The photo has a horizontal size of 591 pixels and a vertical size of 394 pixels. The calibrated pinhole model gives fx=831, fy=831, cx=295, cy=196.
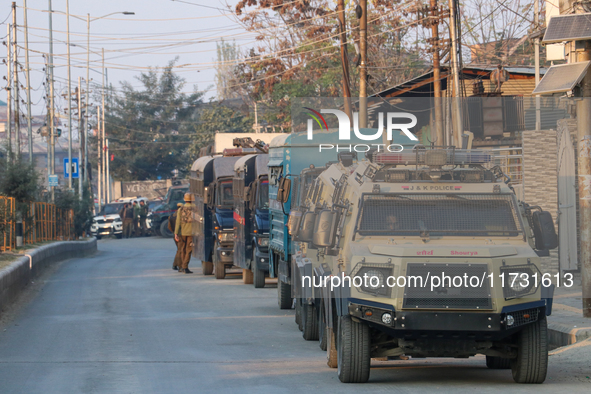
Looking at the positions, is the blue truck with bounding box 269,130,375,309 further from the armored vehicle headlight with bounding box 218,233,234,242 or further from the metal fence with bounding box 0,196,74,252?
the metal fence with bounding box 0,196,74,252

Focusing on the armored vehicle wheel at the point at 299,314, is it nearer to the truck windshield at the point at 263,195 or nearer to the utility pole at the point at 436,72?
the truck windshield at the point at 263,195

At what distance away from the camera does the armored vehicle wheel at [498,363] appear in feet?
30.7

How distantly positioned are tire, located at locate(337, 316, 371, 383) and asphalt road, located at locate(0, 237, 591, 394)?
0.13 meters

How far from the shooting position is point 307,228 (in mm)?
9117

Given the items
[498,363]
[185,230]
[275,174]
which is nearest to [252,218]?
[275,174]

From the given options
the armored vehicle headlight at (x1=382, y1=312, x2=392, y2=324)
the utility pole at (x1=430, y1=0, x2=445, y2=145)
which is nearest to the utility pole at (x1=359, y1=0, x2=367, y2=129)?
the utility pole at (x1=430, y1=0, x2=445, y2=145)

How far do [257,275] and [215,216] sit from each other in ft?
10.7

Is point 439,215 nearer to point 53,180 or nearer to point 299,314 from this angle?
point 299,314

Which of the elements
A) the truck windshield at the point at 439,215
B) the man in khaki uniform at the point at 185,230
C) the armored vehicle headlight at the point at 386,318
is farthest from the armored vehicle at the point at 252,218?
the armored vehicle headlight at the point at 386,318

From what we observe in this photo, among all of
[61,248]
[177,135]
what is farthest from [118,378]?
[177,135]

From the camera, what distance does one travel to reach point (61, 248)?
30.2 m

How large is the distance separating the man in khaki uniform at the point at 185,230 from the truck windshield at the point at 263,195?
5408 mm

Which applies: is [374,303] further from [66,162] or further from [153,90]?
[153,90]

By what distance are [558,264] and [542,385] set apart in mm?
9385
